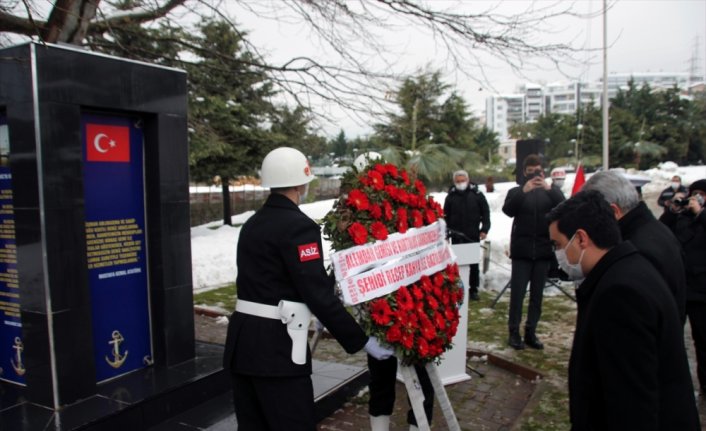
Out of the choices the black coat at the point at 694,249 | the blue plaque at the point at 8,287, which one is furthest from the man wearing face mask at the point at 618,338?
the blue plaque at the point at 8,287

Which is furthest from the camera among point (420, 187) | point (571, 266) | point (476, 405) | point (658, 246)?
point (476, 405)

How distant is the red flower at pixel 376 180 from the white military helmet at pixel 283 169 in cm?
56

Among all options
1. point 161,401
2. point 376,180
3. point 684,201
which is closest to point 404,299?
point 376,180

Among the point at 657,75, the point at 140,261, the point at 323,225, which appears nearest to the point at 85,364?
the point at 140,261

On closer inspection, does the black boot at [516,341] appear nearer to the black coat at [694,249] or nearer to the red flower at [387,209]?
the black coat at [694,249]

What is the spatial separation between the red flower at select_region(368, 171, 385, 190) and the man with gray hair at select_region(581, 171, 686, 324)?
4.12 feet

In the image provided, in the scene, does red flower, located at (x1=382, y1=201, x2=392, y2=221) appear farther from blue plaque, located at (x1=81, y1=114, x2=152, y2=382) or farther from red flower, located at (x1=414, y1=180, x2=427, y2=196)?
blue plaque, located at (x1=81, y1=114, x2=152, y2=382)

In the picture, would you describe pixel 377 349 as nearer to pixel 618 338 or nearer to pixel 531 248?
pixel 618 338

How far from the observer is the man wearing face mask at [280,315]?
293 centimetres

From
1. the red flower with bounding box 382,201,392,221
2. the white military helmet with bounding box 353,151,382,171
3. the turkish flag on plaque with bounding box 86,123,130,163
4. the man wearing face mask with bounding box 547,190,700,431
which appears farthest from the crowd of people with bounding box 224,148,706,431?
the turkish flag on plaque with bounding box 86,123,130,163

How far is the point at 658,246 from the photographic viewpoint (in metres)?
2.94

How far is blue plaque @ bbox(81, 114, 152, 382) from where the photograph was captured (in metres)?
4.56

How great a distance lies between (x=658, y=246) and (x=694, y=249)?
272 centimetres

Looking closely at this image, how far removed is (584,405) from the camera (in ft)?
6.71
